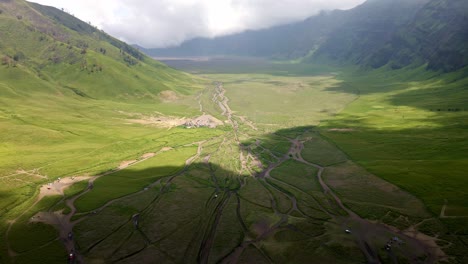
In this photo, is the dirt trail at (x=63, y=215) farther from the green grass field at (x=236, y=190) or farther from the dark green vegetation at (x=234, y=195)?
the green grass field at (x=236, y=190)

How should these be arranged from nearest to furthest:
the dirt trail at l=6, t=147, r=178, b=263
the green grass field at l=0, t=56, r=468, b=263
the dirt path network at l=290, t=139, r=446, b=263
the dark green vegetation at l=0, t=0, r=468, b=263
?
the dirt path network at l=290, t=139, r=446, b=263 < the dark green vegetation at l=0, t=0, r=468, b=263 < the green grass field at l=0, t=56, r=468, b=263 < the dirt trail at l=6, t=147, r=178, b=263

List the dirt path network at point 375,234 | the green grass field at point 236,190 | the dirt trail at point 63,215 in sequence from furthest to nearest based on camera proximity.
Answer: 1. the dirt trail at point 63,215
2. the green grass field at point 236,190
3. the dirt path network at point 375,234

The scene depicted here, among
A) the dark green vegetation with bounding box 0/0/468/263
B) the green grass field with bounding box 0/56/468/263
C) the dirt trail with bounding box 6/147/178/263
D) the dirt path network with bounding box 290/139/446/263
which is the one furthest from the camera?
the dirt trail with bounding box 6/147/178/263

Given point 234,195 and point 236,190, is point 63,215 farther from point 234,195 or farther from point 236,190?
point 236,190

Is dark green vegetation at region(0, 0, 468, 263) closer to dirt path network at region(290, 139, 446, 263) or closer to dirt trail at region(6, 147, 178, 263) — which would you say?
dirt path network at region(290, 139, 446, 263)

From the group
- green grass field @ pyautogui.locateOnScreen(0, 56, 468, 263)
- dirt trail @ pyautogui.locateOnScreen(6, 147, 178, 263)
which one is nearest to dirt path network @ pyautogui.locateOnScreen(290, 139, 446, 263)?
green grass field @ pyautogui.locateOnScreen(0, 56, 468, 263)

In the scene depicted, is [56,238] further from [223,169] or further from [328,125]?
[328,125]

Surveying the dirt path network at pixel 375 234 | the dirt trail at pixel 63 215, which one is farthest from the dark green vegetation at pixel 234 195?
the dirt trail at pixel 63 215

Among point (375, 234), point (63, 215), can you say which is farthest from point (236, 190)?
point (63, 215)

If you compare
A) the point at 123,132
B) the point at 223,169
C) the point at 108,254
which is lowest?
the point at 108,254

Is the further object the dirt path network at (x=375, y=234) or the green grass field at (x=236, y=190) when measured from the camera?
the green grass field at (x=236, y=190)

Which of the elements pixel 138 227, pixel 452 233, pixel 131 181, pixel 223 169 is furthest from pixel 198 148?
pixel 452 233
